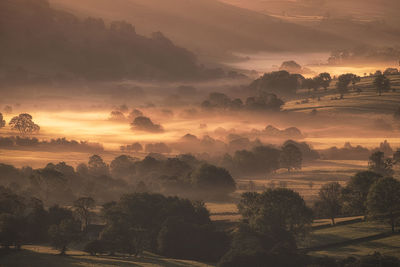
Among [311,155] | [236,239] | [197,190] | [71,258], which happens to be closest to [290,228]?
[236,239]

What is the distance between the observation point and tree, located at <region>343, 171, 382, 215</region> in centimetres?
9138

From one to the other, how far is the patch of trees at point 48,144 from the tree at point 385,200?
90370 millimetres

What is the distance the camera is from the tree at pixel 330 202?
93.5 meters

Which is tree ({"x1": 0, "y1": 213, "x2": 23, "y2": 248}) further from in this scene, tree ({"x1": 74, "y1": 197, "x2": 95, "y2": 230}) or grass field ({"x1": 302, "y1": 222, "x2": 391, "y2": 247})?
grass field ({"x1": 302, "y1": 222, "x2": 391, "y2": 247})

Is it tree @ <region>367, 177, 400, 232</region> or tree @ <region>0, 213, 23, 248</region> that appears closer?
tree @ <region>0, 213, 23, 248</region>

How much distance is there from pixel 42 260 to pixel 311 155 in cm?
9564

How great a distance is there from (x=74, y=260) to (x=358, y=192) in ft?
149

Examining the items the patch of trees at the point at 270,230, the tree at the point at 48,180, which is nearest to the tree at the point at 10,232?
the patch of trees at the point at 270,230

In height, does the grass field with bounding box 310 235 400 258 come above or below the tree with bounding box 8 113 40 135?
below

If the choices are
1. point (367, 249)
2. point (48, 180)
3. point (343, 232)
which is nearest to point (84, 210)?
point (48, 180)

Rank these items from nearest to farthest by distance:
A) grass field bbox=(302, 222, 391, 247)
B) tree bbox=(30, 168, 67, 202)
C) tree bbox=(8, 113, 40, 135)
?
1. grass field bbox=(302, 222, 391, 247)
2. tree bbox=(30, 168, 67, 202)
3. tree bbox=(8, 113, 40, 135)

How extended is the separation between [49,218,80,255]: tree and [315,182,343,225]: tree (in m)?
37.7

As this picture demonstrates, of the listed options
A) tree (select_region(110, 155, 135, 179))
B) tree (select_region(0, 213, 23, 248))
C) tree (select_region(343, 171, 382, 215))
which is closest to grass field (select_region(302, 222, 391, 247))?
tree (select_region(343, 171, 382, 215))

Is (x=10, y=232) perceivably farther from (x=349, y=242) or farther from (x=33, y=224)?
(x=349, y=242)
